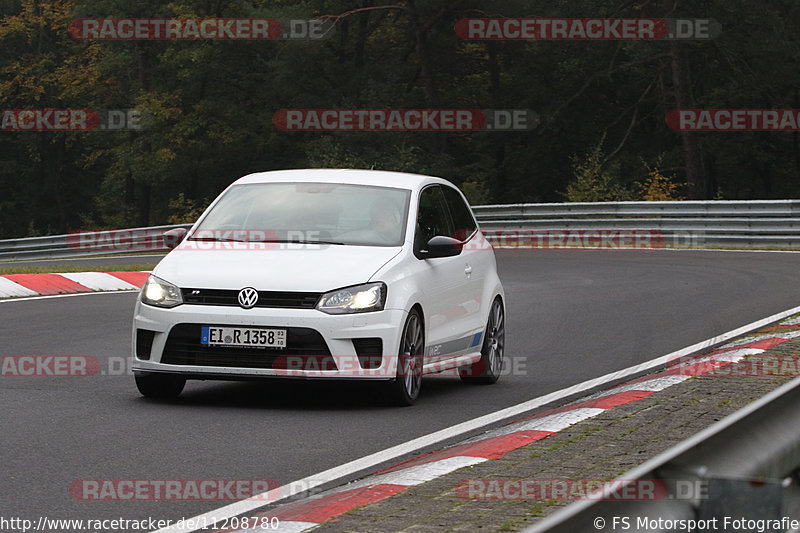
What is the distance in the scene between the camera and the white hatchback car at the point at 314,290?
29.6ft

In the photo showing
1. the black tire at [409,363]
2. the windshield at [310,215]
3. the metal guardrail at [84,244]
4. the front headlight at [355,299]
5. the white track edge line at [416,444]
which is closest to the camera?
the white track edge line at [416,444]

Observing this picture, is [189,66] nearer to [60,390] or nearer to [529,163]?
[529,163]

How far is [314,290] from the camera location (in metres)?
9.06

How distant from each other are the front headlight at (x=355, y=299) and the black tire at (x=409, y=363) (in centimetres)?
31

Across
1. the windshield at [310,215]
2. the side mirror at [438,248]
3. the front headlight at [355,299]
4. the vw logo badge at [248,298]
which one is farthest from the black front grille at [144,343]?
the side mirror at [438,248]

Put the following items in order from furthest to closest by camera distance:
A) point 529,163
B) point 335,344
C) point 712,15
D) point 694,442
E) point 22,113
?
1. point 22,113
2. point 529,163
3. point 712,15
4. point 335,344
5. point 694,442

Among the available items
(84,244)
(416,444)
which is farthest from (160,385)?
(84,244)

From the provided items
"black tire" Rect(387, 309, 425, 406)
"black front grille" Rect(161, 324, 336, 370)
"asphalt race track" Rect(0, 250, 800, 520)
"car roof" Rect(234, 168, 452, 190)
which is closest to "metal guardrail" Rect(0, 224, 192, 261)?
"asphalt race track" Rect(0, 250, 800, 520)

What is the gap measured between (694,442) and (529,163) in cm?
5289

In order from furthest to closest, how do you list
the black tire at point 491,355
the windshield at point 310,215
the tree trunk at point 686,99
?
1. the tree trunk at point 686,99
2. the black tire at point 491,355
3. the windshield at point 310,215

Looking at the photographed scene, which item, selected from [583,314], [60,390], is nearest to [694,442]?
[60,390]

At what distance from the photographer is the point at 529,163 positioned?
55.8 metres

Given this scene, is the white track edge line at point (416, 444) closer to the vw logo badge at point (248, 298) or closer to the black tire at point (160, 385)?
the vw logo badge at point (248, 298)

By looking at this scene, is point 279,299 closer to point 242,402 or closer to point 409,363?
point 242,402
